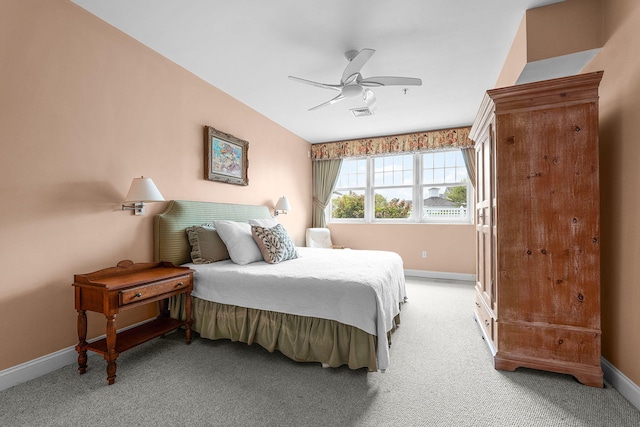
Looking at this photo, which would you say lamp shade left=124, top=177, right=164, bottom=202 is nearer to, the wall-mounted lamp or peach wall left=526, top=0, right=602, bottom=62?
the wall-mounted lamp

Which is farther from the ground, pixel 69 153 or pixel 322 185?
pixel 322 185

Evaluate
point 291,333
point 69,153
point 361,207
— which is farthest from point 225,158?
point 361,207

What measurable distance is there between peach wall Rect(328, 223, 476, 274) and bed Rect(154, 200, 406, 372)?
2.52m

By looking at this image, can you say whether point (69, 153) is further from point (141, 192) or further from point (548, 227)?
point (548, 227)

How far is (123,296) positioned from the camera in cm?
188

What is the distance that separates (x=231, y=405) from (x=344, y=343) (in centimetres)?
77

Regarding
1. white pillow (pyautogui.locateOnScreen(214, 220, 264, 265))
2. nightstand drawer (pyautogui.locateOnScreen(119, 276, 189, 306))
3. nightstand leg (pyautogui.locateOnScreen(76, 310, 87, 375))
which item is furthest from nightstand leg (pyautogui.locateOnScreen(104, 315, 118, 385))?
white pillow (pyautogui.locateOnScreen(214, 220, 264, 265))

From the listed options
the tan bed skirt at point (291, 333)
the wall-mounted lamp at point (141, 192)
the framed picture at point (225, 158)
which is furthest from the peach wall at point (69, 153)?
the tan bed skirt at point (291, 333)

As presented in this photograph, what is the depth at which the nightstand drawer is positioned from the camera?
75.2 inches

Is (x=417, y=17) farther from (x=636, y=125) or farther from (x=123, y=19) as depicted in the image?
(x=123, y=19)

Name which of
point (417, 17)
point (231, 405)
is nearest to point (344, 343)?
point (231, 405)

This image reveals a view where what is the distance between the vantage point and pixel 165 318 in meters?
2.59

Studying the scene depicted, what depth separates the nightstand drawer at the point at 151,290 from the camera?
1.91 m

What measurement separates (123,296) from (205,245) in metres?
0.98
